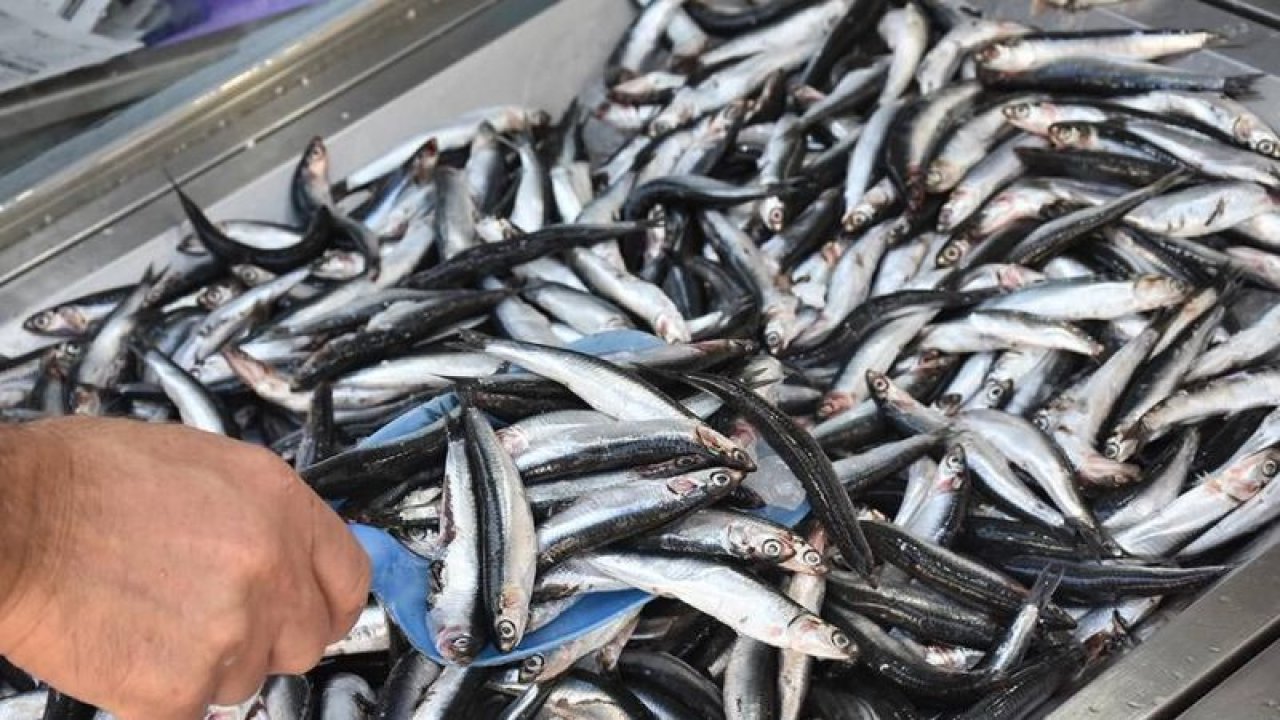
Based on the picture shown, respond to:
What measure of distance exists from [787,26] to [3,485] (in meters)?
3.08

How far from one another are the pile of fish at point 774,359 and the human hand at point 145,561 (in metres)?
0.71

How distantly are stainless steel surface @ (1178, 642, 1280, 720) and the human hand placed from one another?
4.42 feet

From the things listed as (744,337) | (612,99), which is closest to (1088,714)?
(744,337)

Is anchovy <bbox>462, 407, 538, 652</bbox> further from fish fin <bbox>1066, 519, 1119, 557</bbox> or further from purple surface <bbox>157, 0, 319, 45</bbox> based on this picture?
purple surface <bbox>157, 0, 319, 45</bbox>

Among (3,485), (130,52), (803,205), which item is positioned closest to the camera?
(3,485)

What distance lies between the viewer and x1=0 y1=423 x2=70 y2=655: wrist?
1.28 metres

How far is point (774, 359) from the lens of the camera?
277cm

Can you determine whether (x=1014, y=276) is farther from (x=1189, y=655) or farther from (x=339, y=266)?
(x=339, y=266)

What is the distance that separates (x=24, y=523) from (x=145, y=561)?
128mm

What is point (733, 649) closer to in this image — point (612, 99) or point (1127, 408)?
point (1127, 408)

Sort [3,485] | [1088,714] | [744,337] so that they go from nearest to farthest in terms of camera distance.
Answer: [3,485] → [1088,714] → [744,337]

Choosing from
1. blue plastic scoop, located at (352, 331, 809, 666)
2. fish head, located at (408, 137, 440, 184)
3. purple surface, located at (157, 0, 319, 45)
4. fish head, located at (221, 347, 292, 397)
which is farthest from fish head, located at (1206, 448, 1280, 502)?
purple surface, located at (157, 0, 319, 45)

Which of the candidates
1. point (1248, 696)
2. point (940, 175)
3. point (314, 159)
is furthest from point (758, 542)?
point (314, 159)

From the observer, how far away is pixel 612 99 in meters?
3.93
